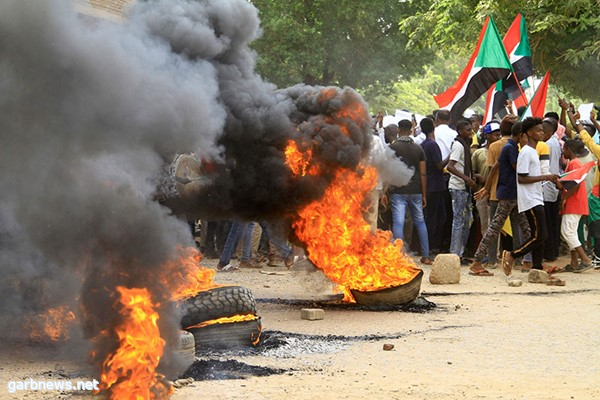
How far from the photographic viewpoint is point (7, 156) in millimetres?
4828

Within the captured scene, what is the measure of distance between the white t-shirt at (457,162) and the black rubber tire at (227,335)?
6940mm

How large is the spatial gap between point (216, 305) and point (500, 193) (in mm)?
6137

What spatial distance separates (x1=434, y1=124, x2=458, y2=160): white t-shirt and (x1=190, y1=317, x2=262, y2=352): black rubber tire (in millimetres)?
7574

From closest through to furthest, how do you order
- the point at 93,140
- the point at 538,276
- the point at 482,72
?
1. the point at 93,140
2. the point at 538,276
3. the point at 482,72

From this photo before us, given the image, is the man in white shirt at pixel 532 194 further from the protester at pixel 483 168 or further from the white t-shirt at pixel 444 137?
the white t-shirt at pixel 444 137

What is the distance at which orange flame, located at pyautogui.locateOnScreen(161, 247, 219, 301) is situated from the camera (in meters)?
5.02

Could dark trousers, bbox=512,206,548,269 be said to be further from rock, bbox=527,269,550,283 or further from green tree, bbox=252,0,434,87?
green tree, bbox=252,0,434,87

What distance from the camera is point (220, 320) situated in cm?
680

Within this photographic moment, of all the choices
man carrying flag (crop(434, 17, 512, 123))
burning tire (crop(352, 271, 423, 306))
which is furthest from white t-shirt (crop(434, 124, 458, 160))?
burning tire (crop(352, 271, 423, 306))

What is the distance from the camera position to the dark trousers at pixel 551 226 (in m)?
13.5

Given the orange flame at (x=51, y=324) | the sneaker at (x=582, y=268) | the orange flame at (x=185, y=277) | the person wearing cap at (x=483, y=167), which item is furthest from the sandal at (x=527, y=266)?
the orange flame at (x=51, y=324)

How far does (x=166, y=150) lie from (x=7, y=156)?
3.36ft

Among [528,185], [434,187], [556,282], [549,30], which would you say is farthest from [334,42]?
[556,282]

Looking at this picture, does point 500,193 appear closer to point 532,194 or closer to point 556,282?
point 532,194
